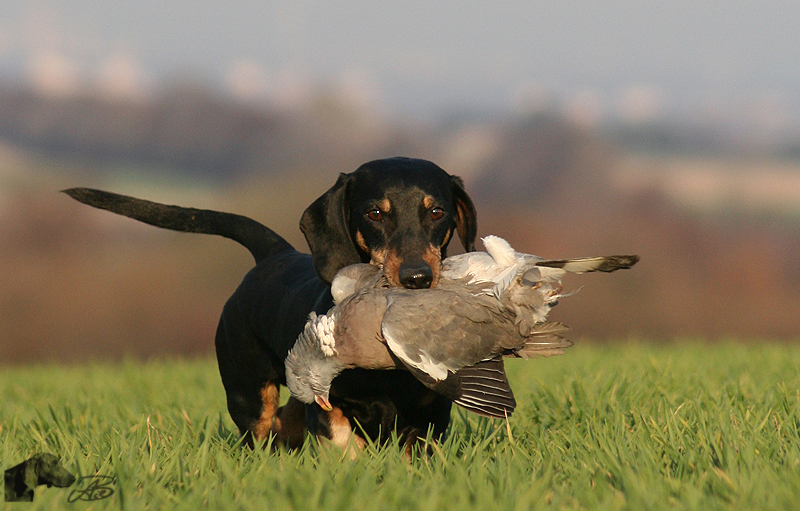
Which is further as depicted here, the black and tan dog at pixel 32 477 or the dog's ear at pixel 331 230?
the dog's ear at pixel 331 230

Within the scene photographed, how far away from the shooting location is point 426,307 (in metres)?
3.24

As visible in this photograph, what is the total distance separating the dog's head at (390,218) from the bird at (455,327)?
0.18 meters

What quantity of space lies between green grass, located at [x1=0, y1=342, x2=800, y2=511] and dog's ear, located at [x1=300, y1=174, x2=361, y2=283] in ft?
3.12

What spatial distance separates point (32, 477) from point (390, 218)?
76.2 inches

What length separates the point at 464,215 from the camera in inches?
174

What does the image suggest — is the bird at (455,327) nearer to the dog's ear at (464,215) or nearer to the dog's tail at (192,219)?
the dog's ear at (464,215)

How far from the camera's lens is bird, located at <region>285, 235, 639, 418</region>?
3238 millimetres

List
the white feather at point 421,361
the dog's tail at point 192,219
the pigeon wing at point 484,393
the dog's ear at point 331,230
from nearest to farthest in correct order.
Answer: the white feather at point 421,361 → the pigeon wing at point 484,393 → the dog's ear at point 331,230 → the dog's tail at point 192,219

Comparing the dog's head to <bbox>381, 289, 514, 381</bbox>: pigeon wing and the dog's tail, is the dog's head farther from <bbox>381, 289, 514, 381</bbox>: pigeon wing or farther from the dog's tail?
the dog's tail

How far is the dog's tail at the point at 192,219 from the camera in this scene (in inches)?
199

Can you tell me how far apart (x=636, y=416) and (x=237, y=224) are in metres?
2.80

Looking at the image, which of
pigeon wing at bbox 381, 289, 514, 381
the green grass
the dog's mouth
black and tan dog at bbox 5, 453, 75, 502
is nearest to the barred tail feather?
pigeon wing at bbox 381, 289, 514, 381

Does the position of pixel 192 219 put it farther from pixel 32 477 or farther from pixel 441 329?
pixel 441 329
